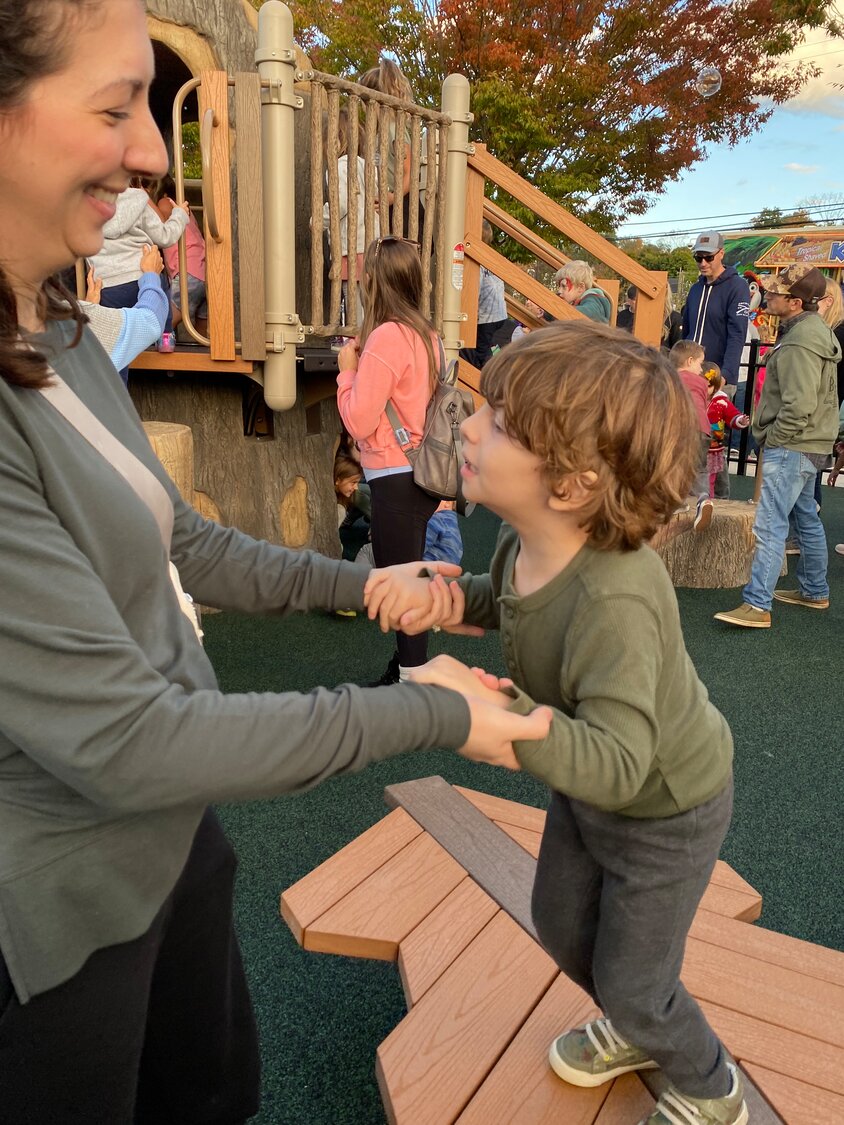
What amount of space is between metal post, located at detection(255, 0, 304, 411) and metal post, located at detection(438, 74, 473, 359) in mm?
1432

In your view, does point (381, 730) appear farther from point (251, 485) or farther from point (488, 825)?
point (251, 485)

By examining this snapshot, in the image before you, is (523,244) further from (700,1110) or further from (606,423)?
(700,1110)

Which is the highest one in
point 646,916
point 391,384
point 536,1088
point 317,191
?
point 317,191

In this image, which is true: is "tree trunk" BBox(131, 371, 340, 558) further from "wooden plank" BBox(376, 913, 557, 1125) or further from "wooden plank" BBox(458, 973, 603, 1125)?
"wooden plank" BBox(458, 973, 603, 1125)

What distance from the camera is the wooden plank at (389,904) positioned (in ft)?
7.25

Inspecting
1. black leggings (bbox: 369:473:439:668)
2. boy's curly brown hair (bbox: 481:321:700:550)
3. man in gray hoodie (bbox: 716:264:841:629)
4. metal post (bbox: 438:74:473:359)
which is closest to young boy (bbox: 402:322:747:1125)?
boy's curly brown hair (bbox: 481:321:700:550)

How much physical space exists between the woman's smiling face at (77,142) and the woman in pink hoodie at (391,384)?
A: 255 centimetres

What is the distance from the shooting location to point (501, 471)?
1409mm

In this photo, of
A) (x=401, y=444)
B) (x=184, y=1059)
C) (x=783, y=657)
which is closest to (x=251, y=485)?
(x=401, y=444)

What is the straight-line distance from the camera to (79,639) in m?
0.90

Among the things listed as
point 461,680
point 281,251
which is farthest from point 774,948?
point 281,251

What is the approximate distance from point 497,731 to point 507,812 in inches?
66.5

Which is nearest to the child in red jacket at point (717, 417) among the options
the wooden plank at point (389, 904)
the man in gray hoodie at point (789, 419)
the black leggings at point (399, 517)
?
the man in gray hoodie at point (789, 419)

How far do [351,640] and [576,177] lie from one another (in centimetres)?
1152
